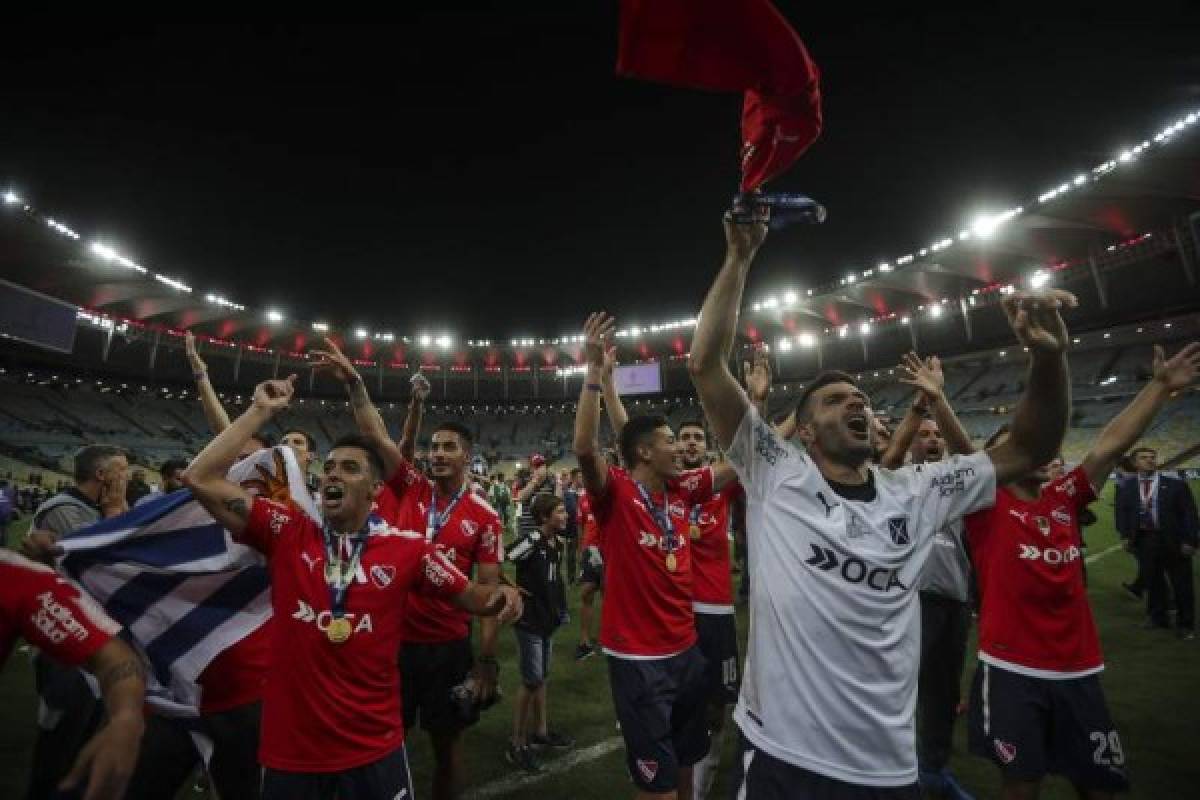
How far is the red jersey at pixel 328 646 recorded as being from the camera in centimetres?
246

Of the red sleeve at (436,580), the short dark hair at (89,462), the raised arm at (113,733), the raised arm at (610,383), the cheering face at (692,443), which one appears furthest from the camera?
the cheering face at (692,443)

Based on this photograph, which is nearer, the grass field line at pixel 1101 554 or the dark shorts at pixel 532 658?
the dark shorts at pixel 532 658

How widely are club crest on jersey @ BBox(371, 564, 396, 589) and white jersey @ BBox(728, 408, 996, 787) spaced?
163cm

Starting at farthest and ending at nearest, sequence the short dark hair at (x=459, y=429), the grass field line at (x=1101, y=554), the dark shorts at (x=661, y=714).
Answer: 1. the grass field line at (x=1101, y=554)
2. the short dark hair at (x=459, y=429)
3. the dark shorts at (x=661, y=714)

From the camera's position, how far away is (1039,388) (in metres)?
2.31

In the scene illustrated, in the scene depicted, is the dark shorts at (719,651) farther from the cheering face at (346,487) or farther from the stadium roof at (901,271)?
the stadium roof at (901,271)

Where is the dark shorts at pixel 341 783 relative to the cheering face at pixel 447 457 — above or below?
below

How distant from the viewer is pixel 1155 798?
4.00 meters

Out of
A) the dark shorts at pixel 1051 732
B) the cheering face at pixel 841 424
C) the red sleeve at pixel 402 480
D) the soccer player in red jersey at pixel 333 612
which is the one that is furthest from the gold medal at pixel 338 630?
the dark shorts at pixel 1051 732

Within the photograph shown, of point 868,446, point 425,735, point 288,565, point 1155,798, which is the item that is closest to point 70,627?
point 288,565

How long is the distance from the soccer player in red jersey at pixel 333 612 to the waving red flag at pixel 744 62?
2229 mm

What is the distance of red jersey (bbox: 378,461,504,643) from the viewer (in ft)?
13.0

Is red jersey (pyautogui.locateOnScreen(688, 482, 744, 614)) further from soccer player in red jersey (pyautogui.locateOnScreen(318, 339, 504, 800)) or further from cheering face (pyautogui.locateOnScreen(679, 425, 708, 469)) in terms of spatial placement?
soccer player in red jersey (pyautogui.locateOnScreen(318, 339, 504, 800))

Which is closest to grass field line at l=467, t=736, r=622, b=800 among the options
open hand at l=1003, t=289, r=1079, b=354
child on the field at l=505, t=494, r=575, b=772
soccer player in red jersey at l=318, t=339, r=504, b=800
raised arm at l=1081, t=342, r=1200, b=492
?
child on the field at l=505, t=494, r=575, b=772
